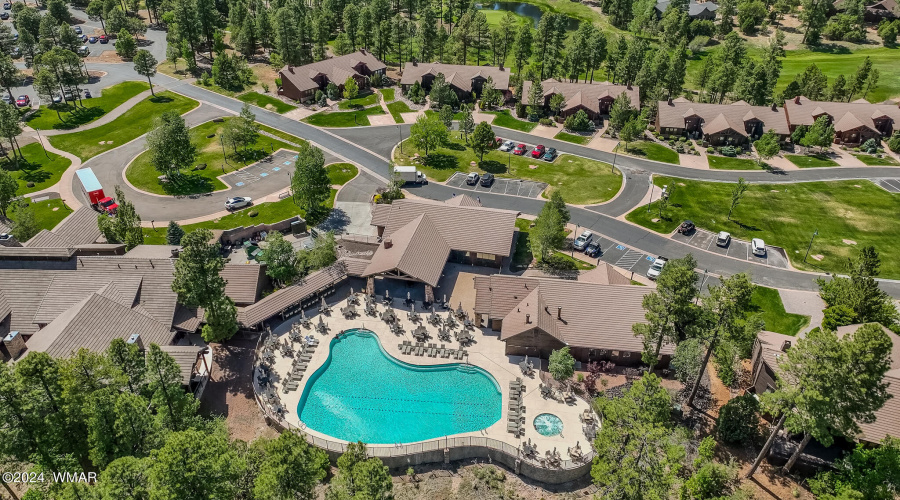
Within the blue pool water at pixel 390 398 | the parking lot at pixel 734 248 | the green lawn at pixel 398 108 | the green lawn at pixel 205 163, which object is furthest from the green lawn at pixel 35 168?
the parking lot at pixel 734 248

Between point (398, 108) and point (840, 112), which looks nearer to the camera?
point (840, 112)

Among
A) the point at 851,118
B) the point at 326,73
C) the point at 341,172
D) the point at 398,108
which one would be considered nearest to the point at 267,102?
the point at 326,73

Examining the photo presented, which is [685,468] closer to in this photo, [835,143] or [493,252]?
[493,252]

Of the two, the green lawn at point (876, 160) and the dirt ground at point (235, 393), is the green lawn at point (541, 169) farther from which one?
the green lawn at point (876, 160)

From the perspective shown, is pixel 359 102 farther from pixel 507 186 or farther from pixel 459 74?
pixel 507 186

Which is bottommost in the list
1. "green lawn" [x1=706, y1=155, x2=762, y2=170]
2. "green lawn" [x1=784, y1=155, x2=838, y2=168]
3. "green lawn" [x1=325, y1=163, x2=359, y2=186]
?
"green lawn" [x1=325, y1=163, x2=359, y2=186]

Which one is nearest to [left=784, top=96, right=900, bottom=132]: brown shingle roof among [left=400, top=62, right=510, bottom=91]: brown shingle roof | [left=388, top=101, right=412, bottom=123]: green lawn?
[left=400, top=62, right=510, bottom=91]: brown shingle roof

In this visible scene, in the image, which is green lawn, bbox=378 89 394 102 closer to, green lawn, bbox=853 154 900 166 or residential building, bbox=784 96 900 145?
residential building, bbox=784 96 900 145
